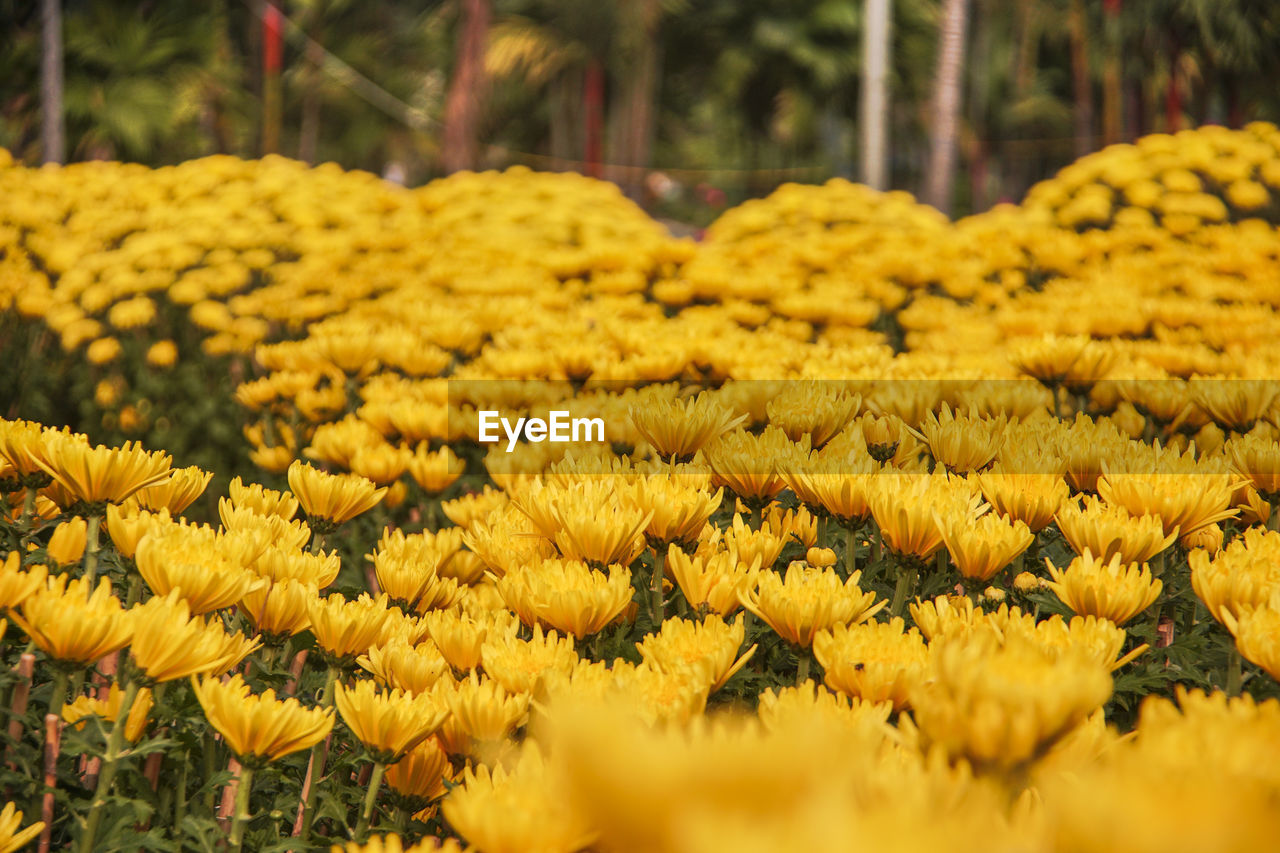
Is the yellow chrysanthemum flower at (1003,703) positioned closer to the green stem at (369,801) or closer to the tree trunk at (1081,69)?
the green stem at (369,801)

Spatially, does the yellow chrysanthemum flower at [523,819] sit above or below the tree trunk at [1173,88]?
below

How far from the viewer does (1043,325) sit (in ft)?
8.91

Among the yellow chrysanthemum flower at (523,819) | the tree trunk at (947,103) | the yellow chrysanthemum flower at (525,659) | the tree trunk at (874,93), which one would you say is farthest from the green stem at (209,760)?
the tree trunk at (947,103)

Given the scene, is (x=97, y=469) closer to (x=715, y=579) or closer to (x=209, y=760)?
(x=209, y=760)

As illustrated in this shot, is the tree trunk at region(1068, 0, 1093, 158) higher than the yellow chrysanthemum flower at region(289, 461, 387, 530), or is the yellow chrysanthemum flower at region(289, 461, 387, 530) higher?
the tree trunk at region(1068, 0, 1093, 158)

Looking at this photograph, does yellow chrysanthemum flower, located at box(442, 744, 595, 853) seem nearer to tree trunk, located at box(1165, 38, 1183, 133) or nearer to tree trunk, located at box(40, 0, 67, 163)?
tree trunk, located at box(40, 0, 67, 163)

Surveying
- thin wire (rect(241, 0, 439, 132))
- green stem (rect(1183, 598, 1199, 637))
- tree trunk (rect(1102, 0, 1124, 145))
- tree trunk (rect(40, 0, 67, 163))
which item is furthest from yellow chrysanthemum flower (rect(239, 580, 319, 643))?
thin wire (rect(241, 0, 439, 132))

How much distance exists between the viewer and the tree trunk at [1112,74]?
13938 millimetres

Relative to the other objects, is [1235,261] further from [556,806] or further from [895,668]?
[556,806]

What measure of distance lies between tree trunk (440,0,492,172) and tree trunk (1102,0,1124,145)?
9110 mm

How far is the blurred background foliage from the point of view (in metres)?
11.7

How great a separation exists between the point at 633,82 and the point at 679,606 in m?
21.9

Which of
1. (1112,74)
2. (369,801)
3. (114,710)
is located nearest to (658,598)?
(369,801)

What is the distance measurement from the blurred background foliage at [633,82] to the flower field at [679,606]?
1010 cm
